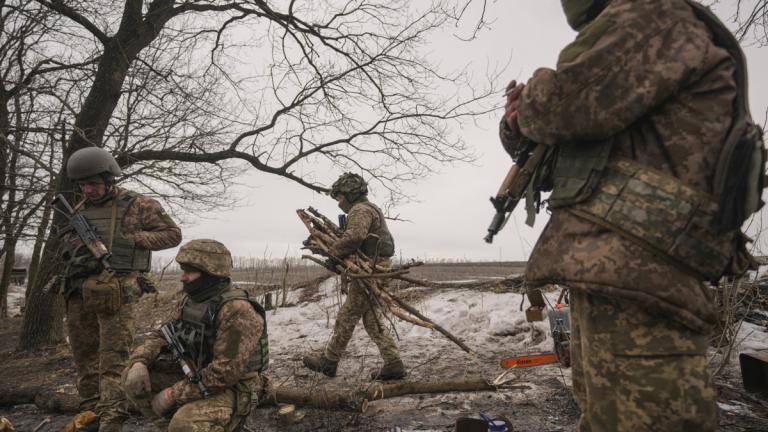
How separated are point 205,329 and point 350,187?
2954mm

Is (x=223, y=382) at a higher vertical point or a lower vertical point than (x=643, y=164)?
lower

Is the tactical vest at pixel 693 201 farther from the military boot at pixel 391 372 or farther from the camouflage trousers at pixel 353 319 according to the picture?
the camouflage trousers at pixel 353 319

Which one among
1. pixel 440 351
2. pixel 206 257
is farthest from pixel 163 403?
pixel 440 351

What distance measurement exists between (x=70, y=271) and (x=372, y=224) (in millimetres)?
2973

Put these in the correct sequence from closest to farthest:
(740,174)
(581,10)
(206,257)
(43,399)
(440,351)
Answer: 1. (740,174)
2. (581,10)
3. (206,257)
4. (43,399)
5. (440,351)

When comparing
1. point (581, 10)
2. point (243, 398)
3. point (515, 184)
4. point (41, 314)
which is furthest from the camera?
point (41, 314)

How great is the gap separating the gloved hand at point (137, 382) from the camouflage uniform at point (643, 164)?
2.46m

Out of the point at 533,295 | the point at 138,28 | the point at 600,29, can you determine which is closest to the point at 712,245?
the point at 600,29

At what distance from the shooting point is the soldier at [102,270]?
357 centimetres

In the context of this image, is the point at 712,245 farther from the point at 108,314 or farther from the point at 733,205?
the point at 108,314

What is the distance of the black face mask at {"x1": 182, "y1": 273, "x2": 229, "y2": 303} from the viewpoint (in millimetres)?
2809

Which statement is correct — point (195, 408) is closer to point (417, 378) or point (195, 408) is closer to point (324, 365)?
point (324, 365)

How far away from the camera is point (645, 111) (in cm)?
140

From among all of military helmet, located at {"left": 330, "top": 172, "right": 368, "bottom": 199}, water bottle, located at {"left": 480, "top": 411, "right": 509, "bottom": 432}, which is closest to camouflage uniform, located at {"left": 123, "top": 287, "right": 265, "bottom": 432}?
water bottle, located at {"left": 480, "top": 411, "right": 509, "bottom": 432}
